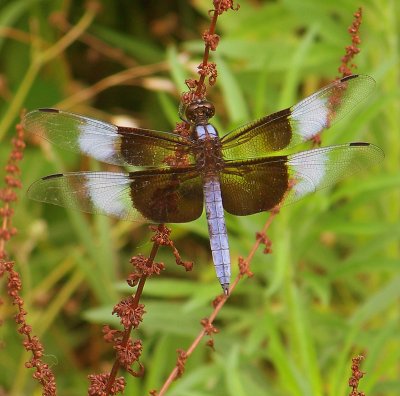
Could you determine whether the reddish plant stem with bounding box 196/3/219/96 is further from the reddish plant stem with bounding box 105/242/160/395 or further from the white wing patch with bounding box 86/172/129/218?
the white wing patch with bounding box 86/172/129/218

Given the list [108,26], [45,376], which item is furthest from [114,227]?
[45,376]

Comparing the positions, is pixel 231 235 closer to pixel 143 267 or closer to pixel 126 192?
pixel 126 192

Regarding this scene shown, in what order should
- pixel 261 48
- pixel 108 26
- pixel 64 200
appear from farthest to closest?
pixel 108 26 → pixel 261 48 → pixel 64 200

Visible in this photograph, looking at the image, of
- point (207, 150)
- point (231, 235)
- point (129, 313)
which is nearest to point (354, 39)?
point (207, 150)

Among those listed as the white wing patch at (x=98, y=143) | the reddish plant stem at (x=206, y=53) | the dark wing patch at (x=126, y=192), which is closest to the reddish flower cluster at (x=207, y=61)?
the reddish plant stem at (x=206, y=53)

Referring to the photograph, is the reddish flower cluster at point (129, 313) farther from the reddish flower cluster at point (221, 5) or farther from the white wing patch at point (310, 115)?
the white wing patch at point (310, 115)

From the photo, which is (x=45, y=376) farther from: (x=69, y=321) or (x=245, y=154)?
(x=69, y=321)
